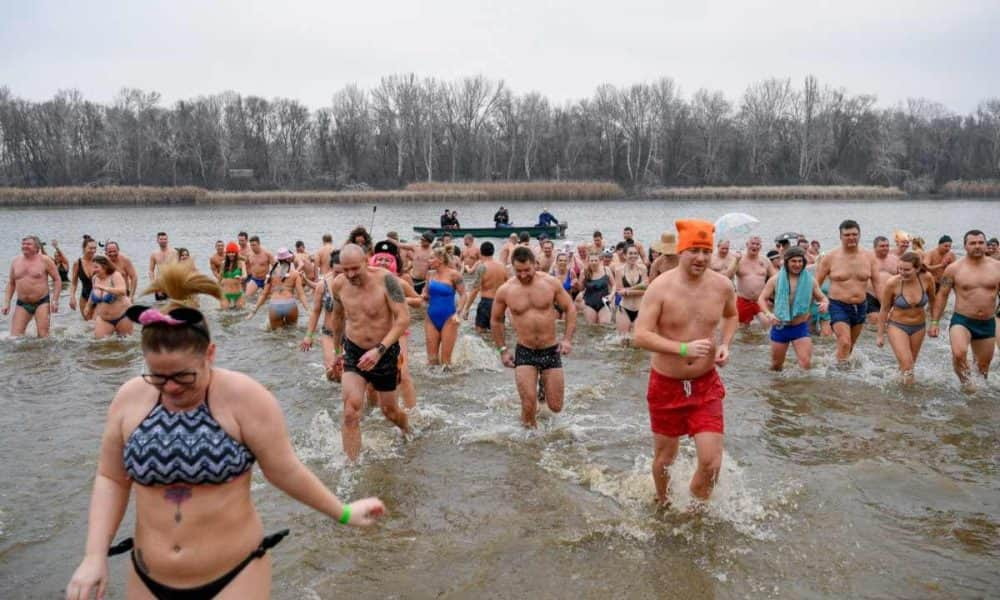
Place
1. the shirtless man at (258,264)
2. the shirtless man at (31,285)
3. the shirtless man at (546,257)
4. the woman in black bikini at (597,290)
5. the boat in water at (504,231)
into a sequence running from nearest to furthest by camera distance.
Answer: the shirtless man at (31,285) → the woman in black bikini at (597,290) → the shirtless man at (546,257) → the shirtless man at (258,264) → the boat in water at (504,231)

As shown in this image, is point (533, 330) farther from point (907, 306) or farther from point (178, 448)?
point (178, 448)

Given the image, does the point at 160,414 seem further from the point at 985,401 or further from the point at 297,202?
the point at 297,202

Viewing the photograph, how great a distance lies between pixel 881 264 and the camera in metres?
11.5

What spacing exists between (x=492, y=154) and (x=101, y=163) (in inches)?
1526

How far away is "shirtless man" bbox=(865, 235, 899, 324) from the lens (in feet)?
35.8

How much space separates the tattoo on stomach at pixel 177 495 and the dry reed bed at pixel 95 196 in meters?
53.5

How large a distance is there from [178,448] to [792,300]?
704cm

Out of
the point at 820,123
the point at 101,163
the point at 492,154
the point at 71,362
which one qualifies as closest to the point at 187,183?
the point at 101,163

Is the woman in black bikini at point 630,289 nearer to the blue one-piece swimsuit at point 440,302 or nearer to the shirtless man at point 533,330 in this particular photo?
the blue one-piece swimsuit at point 440,302

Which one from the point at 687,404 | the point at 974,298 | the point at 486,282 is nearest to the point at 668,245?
the point at 687,404

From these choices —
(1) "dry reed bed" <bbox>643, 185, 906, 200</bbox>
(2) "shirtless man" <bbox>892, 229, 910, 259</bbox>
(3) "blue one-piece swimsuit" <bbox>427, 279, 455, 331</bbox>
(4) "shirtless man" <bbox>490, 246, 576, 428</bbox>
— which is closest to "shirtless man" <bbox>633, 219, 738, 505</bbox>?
(4) "shirtless man" <bbox>490, 246, 576, 428</bbox>

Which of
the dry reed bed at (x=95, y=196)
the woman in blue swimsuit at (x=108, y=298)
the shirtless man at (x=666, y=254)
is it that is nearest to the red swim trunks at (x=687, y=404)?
the shirtless man at (x=666, y=254)

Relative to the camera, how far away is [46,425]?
24.6ft

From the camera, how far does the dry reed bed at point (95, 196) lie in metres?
48.7
